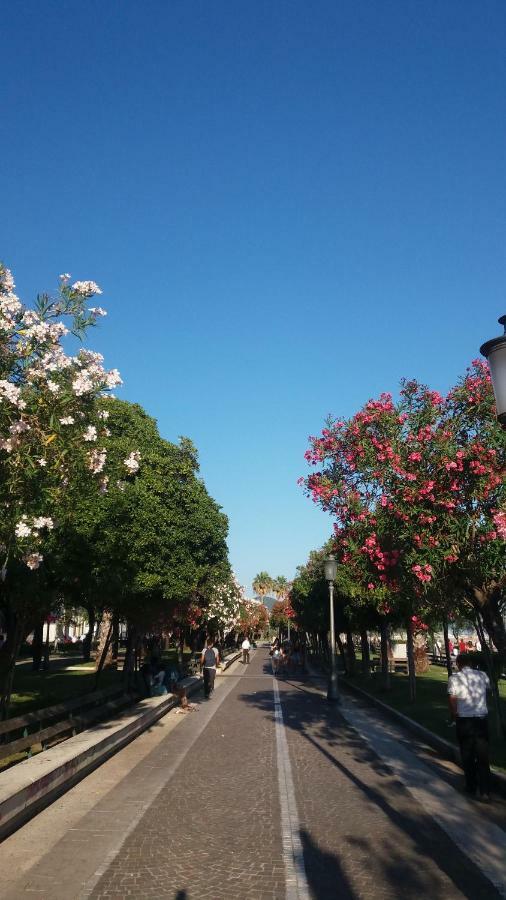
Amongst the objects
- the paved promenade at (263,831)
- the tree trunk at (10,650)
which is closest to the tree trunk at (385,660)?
the paved promenade at (263,831)

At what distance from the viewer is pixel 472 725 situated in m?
8.18

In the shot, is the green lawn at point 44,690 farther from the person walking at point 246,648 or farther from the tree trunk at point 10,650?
the person walking at point 246,648

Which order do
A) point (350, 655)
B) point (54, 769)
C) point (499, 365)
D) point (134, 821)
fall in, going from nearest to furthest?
point (499, 365) < point (134, 821) < point (54, 769) < point (350, 655)

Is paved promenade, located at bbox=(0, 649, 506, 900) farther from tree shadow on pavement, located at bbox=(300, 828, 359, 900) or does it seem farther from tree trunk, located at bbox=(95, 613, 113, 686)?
tree trunk, located at bbox=(95, 613, 113, 686)

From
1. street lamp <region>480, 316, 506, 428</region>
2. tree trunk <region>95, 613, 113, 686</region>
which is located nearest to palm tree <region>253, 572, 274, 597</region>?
tree trunk <region>95, 613, 113, 686</region>

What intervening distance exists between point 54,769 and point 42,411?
4647mm

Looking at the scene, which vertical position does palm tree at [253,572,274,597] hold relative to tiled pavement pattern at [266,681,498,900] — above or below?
above

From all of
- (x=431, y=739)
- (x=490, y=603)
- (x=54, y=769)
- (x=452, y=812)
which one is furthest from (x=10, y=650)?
(x=490, y=603)

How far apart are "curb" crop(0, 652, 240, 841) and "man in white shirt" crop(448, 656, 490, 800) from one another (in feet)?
17.1

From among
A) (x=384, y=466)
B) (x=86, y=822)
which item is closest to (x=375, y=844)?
(x=86, y=822)

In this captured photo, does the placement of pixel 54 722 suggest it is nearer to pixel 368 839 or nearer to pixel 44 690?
pixel 368 839

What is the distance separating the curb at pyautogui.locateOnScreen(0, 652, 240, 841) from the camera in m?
6.84

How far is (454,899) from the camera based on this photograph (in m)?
5.07

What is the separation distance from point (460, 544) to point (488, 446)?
160 centimetres
